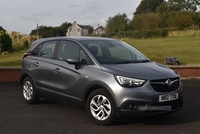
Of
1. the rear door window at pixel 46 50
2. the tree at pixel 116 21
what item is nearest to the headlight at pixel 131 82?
the rear door window at pixel 46 50

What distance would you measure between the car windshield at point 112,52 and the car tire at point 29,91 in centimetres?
189

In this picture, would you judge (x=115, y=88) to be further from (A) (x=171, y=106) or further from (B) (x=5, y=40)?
(B) (x=5, y=40)

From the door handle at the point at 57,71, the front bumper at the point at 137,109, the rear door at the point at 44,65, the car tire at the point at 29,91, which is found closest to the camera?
the front bumper at the point at 137,109

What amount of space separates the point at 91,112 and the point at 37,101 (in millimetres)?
2208

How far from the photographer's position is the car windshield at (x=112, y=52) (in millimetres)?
6410

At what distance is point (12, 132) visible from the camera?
5.55 metres

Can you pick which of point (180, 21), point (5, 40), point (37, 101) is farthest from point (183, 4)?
point (37, 101)

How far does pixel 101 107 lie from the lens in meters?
5.95

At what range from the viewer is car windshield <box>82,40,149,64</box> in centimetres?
641

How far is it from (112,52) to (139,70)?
112cm

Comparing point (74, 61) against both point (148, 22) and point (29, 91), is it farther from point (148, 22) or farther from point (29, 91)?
point (148, 22)

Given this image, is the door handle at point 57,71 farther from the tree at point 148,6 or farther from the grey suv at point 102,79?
the tree at point 148,6

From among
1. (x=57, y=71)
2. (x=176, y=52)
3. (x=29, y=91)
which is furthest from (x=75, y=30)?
(x=57, y=71)

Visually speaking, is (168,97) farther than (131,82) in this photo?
Yes
